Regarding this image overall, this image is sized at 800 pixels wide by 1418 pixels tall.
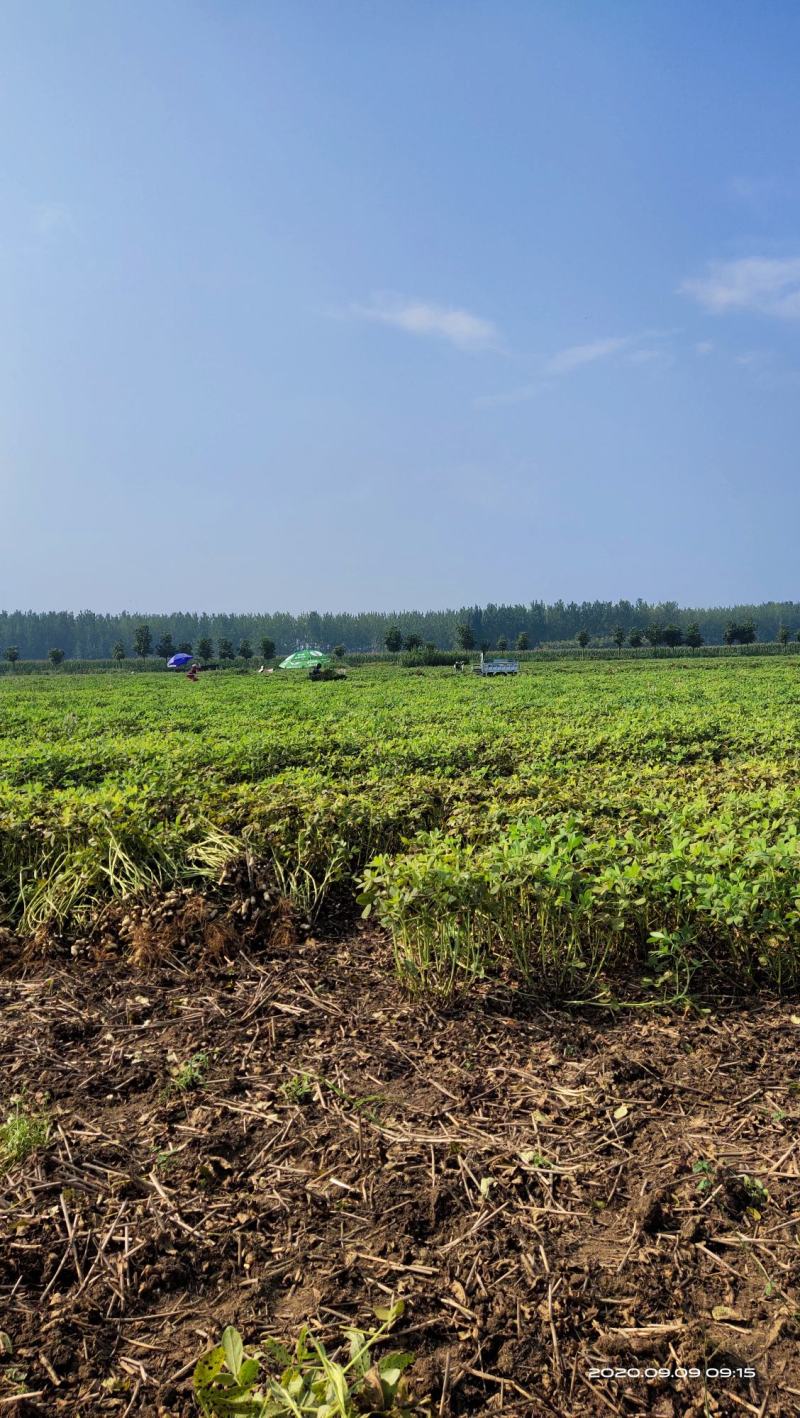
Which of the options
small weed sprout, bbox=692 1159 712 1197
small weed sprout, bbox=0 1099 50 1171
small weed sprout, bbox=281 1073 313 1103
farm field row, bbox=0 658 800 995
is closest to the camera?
small weed sprout, bbox=692 1159 712 1197

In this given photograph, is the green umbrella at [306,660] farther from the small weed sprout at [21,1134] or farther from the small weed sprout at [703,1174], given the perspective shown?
the small weed sprout at [703,1174]

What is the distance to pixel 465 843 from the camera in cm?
561

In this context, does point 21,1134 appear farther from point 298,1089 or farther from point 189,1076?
point 298,1089

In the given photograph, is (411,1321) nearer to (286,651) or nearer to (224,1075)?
(224,1075)

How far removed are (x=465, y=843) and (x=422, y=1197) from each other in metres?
3.07

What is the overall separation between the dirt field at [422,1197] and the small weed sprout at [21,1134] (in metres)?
0.05

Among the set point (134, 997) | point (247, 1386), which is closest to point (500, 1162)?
point (247, 1386)

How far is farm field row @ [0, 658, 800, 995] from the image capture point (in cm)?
391

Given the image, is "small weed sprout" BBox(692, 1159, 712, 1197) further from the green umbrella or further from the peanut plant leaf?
the green umbrella

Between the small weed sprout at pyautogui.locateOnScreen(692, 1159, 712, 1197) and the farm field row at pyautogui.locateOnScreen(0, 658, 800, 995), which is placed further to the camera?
the farm field row at pyautogui.locateOnScreen(0, 658, 800, 995)

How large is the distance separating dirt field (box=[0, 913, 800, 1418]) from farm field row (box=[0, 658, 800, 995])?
1.32ft

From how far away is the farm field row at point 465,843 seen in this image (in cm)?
391

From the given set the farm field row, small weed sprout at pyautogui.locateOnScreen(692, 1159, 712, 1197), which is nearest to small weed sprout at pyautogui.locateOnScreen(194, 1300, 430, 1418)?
small weed sprout at pyautogui.locateOnScreen(692, 1159, 712, 1197)

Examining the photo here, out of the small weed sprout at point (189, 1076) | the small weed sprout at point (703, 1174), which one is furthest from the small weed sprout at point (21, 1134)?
the small weed sprout at point (703, 1174)
